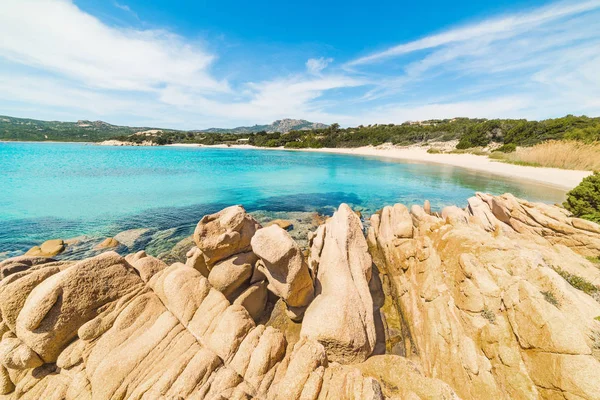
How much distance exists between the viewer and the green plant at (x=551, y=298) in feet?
17.7

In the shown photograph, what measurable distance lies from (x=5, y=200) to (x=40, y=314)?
28.5 meters

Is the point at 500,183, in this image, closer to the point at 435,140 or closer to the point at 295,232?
the point at 295,232

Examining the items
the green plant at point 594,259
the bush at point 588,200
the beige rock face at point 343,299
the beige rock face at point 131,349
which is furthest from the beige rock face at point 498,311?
the beige rock face at point 131,349

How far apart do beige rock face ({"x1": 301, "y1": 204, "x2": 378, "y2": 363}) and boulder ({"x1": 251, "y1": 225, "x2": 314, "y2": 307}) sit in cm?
66

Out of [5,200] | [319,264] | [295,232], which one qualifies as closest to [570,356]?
[319,264]

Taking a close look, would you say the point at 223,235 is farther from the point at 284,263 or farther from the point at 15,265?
the point at 15,265

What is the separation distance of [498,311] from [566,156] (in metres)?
42.2

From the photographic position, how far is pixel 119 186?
2930cm

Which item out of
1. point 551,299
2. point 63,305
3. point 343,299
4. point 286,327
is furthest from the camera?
point 286,327

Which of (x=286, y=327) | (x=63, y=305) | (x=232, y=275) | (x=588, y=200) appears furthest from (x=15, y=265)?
(x=588, y=200)

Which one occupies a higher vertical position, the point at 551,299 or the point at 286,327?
the point at 551,299

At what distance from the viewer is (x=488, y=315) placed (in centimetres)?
592

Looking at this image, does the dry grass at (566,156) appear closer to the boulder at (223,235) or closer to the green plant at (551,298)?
the green plant at (551,298)

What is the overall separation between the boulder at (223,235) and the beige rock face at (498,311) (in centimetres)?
549
